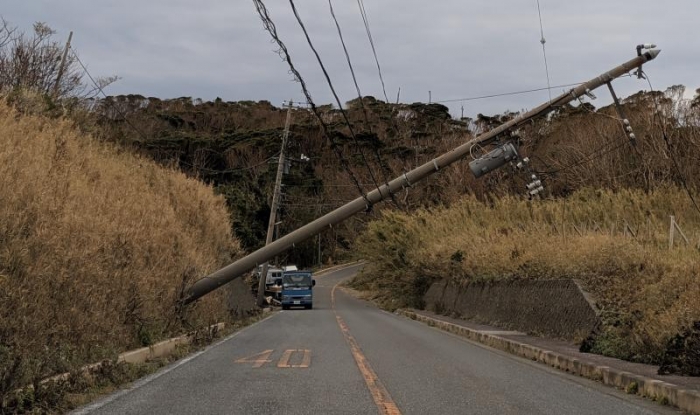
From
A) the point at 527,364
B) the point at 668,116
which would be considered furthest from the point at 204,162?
the point at 527,364

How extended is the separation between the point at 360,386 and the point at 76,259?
5.08 metres

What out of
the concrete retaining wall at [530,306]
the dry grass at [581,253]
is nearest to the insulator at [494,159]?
the dry grass at [581,253]

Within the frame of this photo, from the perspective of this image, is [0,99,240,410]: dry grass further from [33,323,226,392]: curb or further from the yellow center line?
the yellow center line

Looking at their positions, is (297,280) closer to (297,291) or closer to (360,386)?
(297,291)

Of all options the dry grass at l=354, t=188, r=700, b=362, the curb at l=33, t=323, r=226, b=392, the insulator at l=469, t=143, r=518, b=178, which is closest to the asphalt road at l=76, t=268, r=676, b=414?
the curb at l=33, t=323, r=226, b=392

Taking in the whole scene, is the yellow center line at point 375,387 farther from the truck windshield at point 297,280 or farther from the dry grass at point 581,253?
the truck windshield at point 297,280

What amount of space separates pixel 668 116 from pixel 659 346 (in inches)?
1076

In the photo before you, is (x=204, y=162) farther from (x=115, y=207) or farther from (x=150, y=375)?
(x=150, y=375)

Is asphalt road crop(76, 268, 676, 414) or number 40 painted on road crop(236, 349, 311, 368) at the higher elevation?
asphalt road crop(76, 268, 676, 414)

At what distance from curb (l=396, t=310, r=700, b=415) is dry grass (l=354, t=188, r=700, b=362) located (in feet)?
3.31

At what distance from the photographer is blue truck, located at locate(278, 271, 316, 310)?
136ft

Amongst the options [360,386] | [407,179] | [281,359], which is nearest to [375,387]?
[360,386]

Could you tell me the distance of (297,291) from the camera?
136ft

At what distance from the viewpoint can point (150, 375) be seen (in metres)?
10.2
